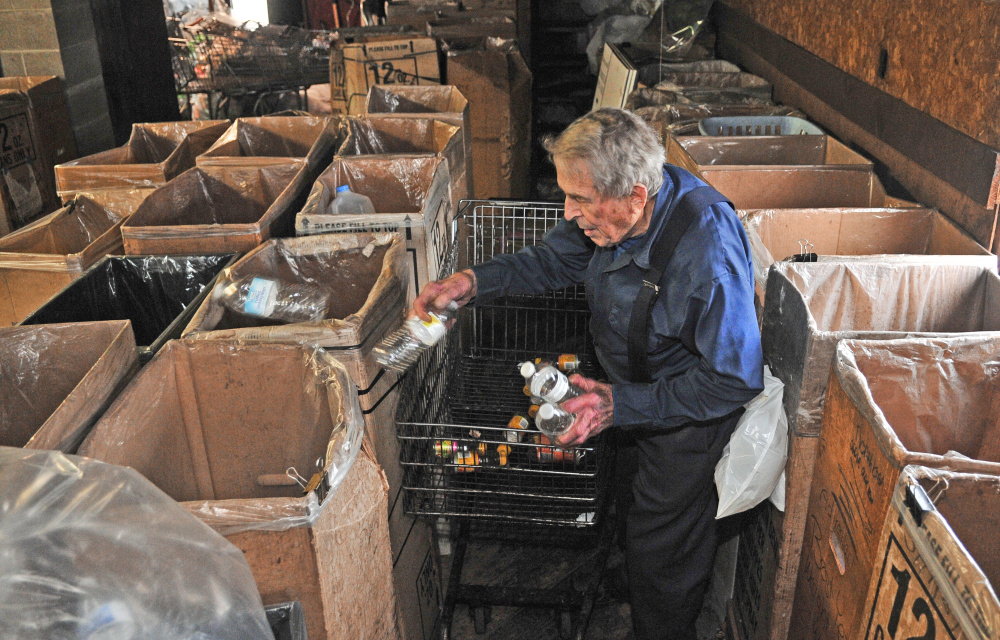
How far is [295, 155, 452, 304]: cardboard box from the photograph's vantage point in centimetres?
266

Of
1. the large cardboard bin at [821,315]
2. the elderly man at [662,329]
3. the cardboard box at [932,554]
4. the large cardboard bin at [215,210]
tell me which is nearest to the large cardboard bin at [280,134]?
the large cardboard bin at [215,210]

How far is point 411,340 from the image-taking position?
2.21 meters

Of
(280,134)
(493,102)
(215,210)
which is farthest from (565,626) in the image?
(493,102)

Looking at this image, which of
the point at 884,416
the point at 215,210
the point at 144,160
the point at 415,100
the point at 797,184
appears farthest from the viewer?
the point at 415,100

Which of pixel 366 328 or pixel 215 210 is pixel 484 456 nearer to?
pixel 366 328

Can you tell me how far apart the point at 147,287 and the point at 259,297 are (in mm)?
623

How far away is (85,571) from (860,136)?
3.21 m

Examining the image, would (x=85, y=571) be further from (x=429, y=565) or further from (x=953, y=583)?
(x=429, y=565)

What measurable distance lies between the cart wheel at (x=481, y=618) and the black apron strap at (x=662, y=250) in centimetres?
133

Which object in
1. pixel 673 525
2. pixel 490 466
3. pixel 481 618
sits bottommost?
pixel 481 618

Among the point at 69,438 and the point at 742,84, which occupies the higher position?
the point at 742,84

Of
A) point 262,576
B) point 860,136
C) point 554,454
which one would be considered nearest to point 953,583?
point 262,576

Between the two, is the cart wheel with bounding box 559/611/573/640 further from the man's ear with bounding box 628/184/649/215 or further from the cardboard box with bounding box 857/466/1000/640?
the man's ear with bounding box 628/184/649/215

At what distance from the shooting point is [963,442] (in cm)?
176
